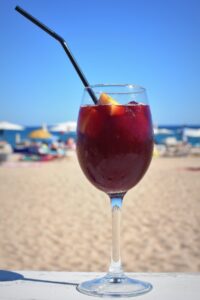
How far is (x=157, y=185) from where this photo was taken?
1177 centimetres

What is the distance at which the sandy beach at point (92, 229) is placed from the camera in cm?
475

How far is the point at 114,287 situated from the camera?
107cm

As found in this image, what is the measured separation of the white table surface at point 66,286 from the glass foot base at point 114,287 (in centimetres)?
2

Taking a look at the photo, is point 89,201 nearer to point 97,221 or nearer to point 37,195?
point 37,195

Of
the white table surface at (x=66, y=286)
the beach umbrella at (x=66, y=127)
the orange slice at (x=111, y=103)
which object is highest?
the beach umbrella at (x=66, y=127)

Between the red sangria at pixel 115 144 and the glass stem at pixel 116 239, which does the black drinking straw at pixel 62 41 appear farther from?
the glass stem at pixel 116 239

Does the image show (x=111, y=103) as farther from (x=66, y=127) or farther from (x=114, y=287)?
(x=66, y=127)

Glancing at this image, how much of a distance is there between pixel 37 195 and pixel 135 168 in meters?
8.99

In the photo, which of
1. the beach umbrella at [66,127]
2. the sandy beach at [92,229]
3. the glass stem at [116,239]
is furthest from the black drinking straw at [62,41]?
the beach umbrella at [66,127]

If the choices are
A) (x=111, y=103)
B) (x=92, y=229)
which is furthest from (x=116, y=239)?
(x=92, y=229)

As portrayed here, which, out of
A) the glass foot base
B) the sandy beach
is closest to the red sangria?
the glass foot base

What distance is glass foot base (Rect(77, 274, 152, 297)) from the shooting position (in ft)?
3.38

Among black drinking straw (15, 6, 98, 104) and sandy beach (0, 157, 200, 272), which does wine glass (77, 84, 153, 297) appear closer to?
black drinking straw (15, 6, 98, 104)

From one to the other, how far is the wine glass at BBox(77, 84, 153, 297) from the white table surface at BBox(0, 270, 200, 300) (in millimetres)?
35
